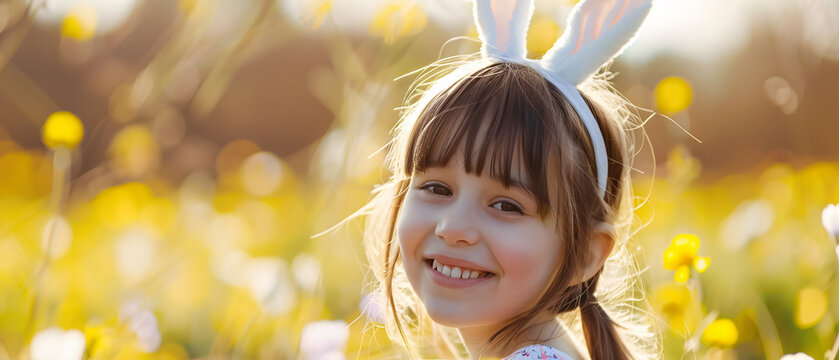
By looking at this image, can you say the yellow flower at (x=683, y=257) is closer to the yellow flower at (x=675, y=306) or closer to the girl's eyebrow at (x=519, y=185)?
the yellow flower at (x=675, y=306)

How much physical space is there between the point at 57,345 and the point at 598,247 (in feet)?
2.95

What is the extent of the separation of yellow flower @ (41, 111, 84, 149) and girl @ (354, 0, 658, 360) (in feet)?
2.09

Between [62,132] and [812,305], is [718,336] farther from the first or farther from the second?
[62,132]

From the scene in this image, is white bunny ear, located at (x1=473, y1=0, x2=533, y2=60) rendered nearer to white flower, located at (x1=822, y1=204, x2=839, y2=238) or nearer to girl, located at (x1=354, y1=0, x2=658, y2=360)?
girl, located at (x1=354, y1=0, x2=658, y2=360)

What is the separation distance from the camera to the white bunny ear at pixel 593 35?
Answer: 1.15 m

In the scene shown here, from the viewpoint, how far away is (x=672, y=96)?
172 cm

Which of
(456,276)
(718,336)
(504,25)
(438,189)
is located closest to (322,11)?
(504,25)

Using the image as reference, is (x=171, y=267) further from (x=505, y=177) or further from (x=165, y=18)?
(x=165, y=18)

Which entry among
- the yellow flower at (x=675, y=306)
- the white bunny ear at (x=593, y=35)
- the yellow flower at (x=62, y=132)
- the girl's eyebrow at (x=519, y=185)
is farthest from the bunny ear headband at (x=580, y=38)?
the yellow flower at (x=62, y=132)

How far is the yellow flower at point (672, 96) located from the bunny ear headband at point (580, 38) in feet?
1.87

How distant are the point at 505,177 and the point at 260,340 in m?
1.02

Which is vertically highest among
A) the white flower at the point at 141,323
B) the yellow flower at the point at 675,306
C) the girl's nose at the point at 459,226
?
the girl's nose at the point at 459,226

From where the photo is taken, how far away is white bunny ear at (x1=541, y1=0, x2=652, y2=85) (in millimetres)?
1154

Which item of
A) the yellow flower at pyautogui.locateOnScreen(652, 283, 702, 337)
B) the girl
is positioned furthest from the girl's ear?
the yellow flower at pyautogui.locateOnScreen(652, 283, 702, 337)
